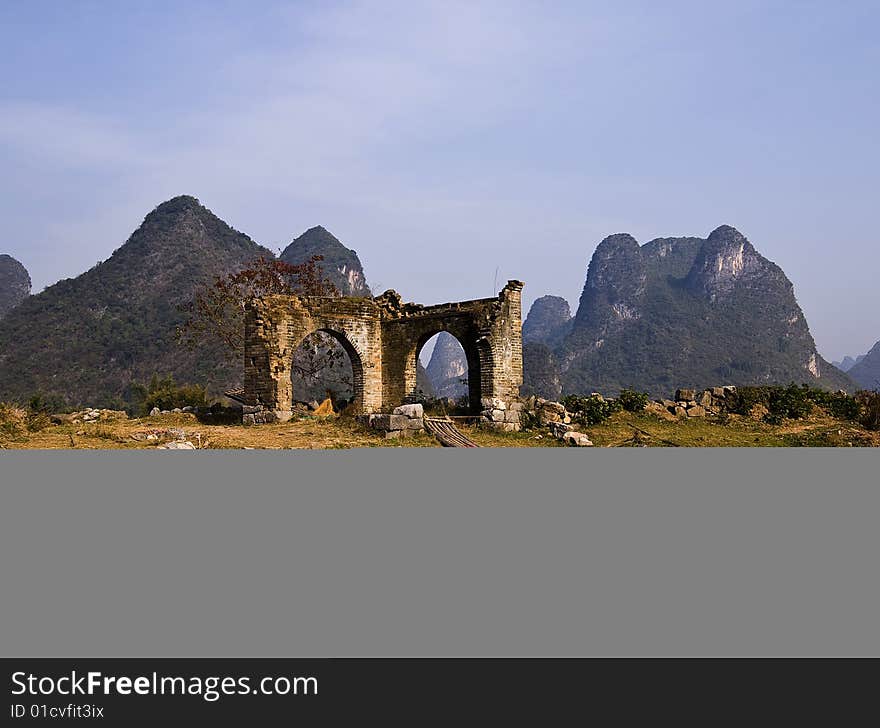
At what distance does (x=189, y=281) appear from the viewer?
61188mm

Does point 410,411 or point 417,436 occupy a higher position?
point 410,411

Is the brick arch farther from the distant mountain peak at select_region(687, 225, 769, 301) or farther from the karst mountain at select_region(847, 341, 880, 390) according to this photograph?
the karst mountain at select_region(847, 341, 880, 390)

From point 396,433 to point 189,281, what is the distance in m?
48.2

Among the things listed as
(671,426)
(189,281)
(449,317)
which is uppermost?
(189,281)

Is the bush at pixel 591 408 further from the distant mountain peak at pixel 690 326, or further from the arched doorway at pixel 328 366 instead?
the distant mountain peak at pixel 690 326

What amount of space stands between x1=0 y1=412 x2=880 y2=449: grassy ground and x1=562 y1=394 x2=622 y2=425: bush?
225mm

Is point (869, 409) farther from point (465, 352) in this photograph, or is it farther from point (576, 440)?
point (465, 352)

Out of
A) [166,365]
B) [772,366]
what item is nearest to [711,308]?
[772,366]

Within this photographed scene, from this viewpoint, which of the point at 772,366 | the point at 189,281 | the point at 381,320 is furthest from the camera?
the point at 772,366

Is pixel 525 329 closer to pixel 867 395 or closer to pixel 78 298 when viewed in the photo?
pixel 78 298

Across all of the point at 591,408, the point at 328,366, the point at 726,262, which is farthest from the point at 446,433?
the point at 726,262

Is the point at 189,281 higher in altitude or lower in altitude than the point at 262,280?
higher

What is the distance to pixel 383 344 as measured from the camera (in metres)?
22.7

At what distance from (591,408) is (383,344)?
6050 millimetres
